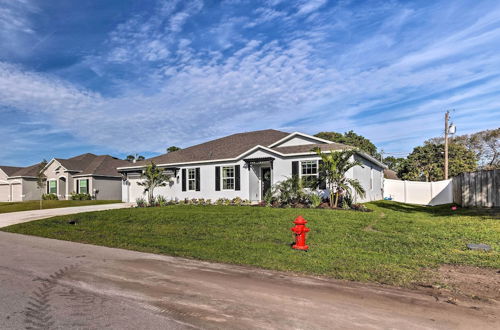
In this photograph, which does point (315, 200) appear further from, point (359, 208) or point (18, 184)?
point (18, 184)

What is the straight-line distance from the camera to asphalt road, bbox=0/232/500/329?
12.5 ft

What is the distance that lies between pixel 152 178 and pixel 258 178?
7.55 metres

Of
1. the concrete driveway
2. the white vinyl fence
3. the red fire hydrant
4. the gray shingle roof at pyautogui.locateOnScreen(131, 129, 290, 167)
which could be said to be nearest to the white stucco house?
the gray shingle roof at pyautogui.locateOnScreen(131, 129, 290, 167)

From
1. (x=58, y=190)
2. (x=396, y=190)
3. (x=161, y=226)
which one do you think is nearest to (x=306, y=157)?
(x=161, y=226)

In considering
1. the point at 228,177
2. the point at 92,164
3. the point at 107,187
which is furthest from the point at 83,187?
the point at 228,177

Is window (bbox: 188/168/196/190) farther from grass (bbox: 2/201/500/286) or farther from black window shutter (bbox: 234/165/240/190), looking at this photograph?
grass (bbox: 2/201/500/286)

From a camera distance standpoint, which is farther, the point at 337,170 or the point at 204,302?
the point at 337,170

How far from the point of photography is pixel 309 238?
9.48 meters

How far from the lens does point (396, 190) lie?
84.7 feet

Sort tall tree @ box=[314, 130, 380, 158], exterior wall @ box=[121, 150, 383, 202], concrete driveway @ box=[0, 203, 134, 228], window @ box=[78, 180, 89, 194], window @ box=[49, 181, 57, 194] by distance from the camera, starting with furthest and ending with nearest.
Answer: tall tree @ box=[314, 130, 380, 158] < window @ box=[49, 181, 57, 194] < window @ box=[78, 180, 89, 194] < exterior wall @ box=[121, 150, 383, 202] < concrete driveway @ box=[0, 203, 134, 228]

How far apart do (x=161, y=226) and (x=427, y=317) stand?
1023 cm

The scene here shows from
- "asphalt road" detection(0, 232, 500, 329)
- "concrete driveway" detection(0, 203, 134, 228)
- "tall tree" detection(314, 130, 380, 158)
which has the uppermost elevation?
"tall tree" detection(314, 130, 380, 158)

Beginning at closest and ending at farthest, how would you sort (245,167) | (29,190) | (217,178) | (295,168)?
1. (295,168)
2. (245,167)
3. (217,178)
4. (29,190)

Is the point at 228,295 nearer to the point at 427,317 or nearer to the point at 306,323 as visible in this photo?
the point at 306,323
